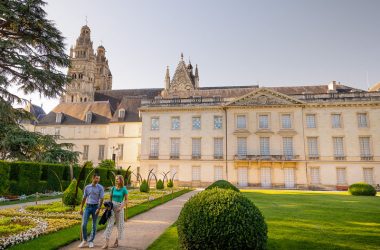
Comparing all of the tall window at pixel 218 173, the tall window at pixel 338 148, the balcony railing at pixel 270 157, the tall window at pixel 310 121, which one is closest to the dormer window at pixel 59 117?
the tall window at pixel 218 173

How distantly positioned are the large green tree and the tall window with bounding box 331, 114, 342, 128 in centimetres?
3181

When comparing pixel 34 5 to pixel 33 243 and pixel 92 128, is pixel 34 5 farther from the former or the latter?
pixel 92 128

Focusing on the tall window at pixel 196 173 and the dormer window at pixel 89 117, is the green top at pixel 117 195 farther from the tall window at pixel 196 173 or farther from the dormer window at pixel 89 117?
the dormer window at pixel 89 117

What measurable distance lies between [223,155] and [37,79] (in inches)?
1057

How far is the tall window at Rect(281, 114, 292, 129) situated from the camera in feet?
119

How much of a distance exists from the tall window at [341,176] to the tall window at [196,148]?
16.7 metres

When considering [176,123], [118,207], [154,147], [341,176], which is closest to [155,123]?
[176,123]

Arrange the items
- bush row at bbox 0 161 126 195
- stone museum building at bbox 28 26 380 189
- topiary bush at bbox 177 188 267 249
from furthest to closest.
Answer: stone museum building at bbox 28 26 380 189 → bush row at bbox 0 161 126 195 → topiary bush at bbox 177 188 267 249

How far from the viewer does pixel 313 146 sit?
35.6 m

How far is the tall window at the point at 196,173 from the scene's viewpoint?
123 feet

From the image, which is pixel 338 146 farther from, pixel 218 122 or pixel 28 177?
pixel 28 177

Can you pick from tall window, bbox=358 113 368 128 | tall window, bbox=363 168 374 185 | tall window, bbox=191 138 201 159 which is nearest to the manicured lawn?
tall window, bbox=191 138 201 159

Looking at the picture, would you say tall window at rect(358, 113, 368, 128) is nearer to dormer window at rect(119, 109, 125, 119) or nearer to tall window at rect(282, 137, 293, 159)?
tall window at rect(282, 137, 293, 159)

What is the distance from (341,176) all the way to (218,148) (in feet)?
48.9
